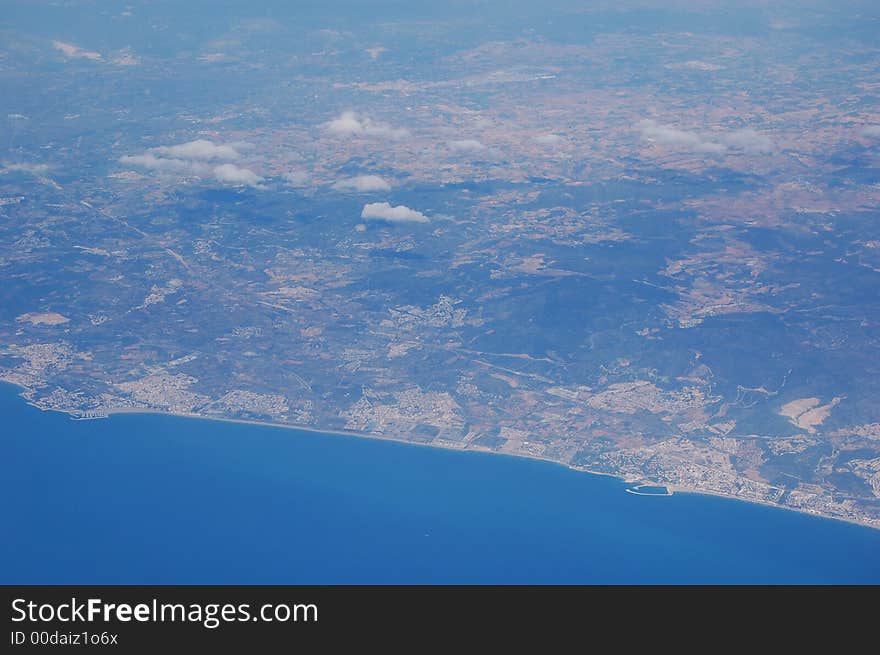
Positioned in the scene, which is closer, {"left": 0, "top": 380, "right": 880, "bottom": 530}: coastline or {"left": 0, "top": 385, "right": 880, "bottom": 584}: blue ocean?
{"left": 0, "top": 385, "right": 880, "bottom": 584}: blue ocean

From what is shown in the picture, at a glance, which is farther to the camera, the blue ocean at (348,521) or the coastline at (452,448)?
the coastline at (452,448)

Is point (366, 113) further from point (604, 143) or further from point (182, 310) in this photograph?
point (182, 310)

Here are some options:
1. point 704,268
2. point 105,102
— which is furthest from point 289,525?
point 105,102

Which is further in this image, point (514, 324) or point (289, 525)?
point (514, 324)

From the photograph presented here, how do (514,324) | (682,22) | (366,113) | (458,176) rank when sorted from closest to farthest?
(514,324), (458,176), (366,113), (682,22)

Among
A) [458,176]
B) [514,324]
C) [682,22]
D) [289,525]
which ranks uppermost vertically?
[682,22]

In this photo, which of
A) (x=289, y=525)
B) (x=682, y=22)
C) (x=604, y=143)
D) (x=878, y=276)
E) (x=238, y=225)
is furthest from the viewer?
(x=682, y=22)

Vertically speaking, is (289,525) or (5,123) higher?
(5,123)
